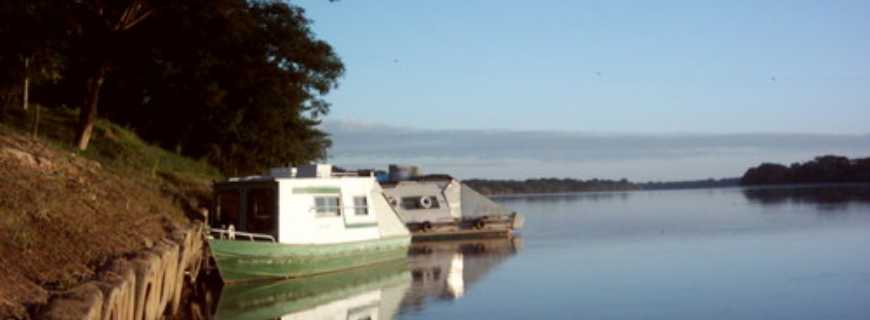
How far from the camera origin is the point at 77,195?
14.8m

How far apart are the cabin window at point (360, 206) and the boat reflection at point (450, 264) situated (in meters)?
2.15

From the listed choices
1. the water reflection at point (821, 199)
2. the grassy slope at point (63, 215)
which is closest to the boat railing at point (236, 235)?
the grassy slope at point (63, 215)

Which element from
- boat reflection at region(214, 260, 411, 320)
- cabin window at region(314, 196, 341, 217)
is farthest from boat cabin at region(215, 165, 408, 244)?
boat reflection at region(214, 260, 411, 320)

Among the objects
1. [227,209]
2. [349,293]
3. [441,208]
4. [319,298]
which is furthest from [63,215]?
[441,208]

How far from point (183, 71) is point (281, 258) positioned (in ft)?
34.1

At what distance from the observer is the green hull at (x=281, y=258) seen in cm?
2136

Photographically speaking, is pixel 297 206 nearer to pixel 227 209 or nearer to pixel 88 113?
pixel 227 209

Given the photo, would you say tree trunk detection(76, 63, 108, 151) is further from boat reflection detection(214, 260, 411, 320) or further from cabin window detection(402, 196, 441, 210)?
cabin window detection(402, 196, 441, 210)

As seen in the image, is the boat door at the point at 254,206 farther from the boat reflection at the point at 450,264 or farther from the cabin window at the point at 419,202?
the cabin window at the point at 419,202

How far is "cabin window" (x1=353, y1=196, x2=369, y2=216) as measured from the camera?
1033 inches

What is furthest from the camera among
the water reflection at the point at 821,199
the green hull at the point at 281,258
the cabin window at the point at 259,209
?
the water reflection at the point at 821,199

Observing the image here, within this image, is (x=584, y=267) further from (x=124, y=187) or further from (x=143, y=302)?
(x=143, y=302)

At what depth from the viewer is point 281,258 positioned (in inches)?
891

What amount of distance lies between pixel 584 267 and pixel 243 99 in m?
14.9
